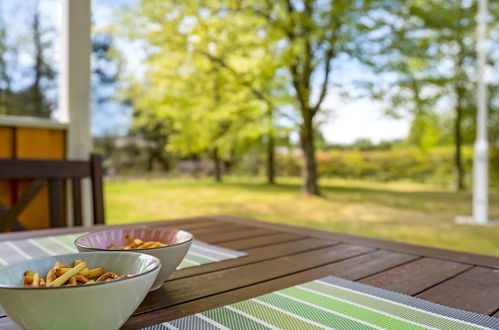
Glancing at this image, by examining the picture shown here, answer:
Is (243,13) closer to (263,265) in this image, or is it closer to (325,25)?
(325,25)

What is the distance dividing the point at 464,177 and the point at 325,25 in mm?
4118

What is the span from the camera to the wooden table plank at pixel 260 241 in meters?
0.89

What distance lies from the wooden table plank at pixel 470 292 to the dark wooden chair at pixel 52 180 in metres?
1.04

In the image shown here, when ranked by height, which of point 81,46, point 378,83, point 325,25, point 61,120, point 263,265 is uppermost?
point 325,25

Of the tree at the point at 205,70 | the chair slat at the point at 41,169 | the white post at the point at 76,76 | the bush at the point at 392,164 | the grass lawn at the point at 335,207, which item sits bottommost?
the grass lawn at the point at 335,207

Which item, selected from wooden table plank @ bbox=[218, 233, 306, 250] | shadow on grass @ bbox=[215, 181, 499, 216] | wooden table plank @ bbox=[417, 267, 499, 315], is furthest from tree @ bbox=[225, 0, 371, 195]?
wooden table plank @ bbox=[417, 267, 499, 315]

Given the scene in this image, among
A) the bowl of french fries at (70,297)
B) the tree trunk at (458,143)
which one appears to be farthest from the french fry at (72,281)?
the tree trunk at (458,143)

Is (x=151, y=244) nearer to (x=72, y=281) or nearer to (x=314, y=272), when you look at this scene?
(x=72, y=281)

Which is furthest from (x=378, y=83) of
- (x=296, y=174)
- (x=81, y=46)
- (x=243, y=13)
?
(x=81, y=46)

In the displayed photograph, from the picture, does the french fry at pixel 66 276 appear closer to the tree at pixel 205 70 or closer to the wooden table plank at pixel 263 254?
the wooden table plank at pixel 263 254

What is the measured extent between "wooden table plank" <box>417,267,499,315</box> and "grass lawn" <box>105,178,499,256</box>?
2980 millimetres

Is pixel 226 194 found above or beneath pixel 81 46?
beneath

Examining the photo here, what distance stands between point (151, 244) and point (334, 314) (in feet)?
0.82

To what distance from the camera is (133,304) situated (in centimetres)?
42
